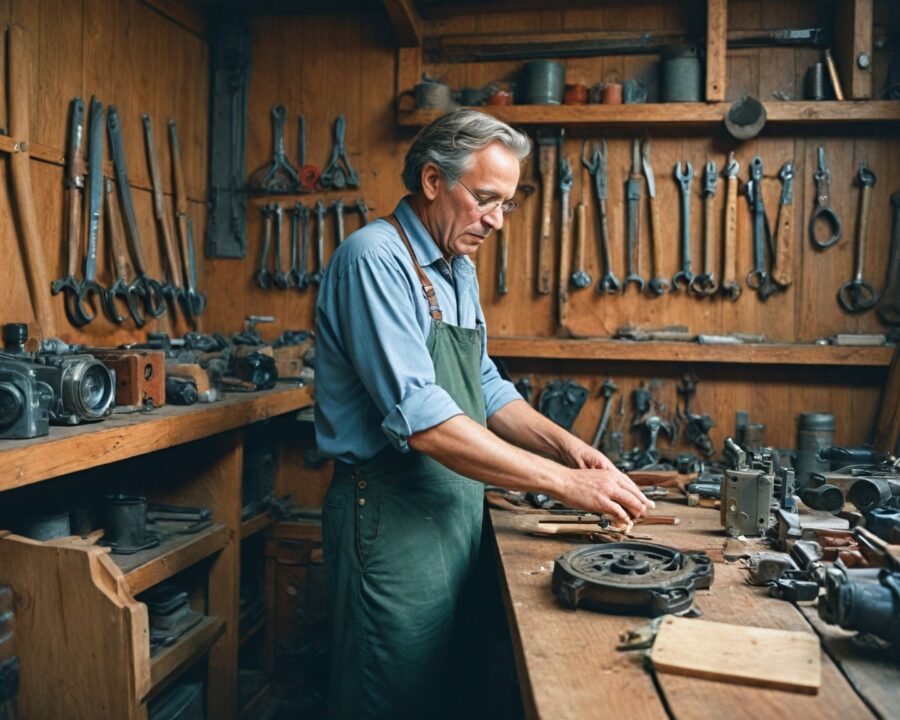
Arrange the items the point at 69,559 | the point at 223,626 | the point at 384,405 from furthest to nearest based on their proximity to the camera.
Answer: the point at 223,626 → the point at 384,405 → the point at 69,559

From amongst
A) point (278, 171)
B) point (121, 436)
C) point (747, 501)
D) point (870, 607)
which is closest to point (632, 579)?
point (870, 607)

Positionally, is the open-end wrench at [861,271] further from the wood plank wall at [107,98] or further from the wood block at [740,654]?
the wood plank wall at [107,98]

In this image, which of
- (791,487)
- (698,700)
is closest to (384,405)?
(698,700)

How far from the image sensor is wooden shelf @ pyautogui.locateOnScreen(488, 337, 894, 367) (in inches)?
135

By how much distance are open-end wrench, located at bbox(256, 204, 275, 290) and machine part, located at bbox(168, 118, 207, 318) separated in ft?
0.98

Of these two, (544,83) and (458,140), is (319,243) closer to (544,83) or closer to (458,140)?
(544,83)

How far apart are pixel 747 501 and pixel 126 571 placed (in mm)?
1700

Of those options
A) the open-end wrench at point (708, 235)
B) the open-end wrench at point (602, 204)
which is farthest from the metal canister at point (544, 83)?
the open-end wrench at point (708, 235)

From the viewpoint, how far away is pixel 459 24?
12.5ft

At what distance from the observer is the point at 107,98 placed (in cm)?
327

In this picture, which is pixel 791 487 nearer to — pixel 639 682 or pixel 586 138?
pixel 639 682

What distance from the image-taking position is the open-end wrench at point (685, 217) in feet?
12.0

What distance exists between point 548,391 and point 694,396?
65cm

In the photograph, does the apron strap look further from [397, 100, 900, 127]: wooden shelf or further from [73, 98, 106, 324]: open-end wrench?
[397, 100, 900, 127]: wooden shelf
